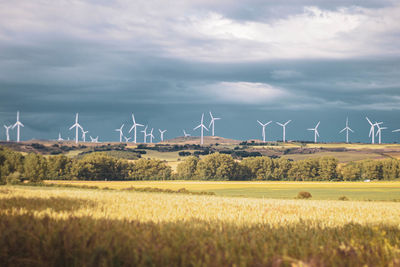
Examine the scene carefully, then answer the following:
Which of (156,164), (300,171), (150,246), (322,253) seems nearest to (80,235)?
(150,246)

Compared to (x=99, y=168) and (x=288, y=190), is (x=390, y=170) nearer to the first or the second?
(x=288, y=190)

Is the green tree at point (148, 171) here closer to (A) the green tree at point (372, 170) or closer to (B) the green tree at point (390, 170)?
(A) the green tree at point (372, 170)

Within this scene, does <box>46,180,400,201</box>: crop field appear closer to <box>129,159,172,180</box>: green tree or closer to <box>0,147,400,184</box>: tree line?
<box>0,147,400,184</box>: tree line

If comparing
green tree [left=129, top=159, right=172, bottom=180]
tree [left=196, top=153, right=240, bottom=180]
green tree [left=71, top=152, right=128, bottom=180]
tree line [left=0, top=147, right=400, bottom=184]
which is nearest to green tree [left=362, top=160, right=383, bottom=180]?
tree line [left=0, top=147, right=400, bottom=184]

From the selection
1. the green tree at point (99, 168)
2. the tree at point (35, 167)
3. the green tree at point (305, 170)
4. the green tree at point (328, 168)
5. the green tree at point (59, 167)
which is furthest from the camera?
the green tree at point (305, 170)

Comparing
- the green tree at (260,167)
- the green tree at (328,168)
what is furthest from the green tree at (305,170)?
the green tree at (260,167)

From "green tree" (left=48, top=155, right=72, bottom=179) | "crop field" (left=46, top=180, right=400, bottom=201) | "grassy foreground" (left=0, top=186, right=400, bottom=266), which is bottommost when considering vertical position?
"crop field" (left=46, top=180, right=400, bottom=201)

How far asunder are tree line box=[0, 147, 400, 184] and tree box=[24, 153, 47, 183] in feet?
16.4

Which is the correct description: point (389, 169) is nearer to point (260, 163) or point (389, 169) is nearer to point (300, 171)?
point (300, 171)

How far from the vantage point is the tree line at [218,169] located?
440ft

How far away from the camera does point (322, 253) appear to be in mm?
7723

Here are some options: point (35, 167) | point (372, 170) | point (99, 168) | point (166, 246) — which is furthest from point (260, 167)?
point (166, 246)

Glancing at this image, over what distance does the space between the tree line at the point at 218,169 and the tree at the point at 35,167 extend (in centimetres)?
499

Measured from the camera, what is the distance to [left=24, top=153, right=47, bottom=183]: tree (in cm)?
11531
